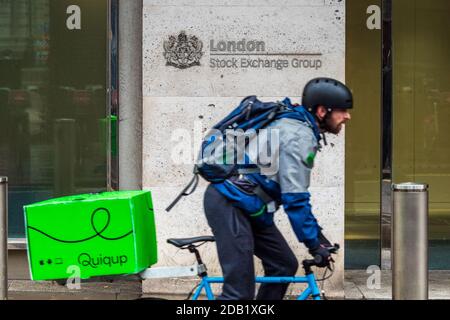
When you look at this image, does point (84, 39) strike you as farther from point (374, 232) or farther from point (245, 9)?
point (374, 232)

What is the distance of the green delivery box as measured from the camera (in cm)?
506

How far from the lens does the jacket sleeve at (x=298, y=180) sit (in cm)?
488

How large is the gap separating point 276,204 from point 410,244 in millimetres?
1007

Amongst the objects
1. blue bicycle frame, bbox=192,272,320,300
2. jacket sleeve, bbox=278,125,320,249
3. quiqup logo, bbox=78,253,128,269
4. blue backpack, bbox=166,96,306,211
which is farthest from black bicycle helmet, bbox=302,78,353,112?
quiqup logo, bbox=78,253,128,269

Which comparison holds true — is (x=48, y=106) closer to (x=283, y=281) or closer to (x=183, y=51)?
(x=183, y=51)

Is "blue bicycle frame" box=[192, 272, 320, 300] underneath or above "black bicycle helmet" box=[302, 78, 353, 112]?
underneath

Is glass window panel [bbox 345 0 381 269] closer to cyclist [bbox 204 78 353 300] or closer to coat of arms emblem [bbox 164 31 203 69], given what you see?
coat of arms emblem [bbox 164 31 203 69]

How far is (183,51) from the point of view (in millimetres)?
8219

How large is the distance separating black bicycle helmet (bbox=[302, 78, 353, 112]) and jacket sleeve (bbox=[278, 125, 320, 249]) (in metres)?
0.23

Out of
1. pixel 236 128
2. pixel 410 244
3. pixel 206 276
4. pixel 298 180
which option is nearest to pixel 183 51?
pixel 236 128

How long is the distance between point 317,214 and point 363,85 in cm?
234

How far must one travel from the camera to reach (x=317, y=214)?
324 inches

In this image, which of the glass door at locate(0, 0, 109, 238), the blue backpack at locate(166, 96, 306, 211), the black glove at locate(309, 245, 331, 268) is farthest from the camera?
the glass door at locate(0, 0, 109, 238)
